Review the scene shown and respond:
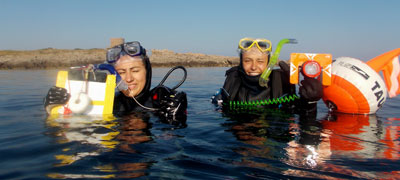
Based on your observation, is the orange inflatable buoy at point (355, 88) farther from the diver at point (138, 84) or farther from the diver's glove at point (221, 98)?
the diver at point (138, 84)

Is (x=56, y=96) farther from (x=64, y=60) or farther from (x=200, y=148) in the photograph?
(x=64, y=60)

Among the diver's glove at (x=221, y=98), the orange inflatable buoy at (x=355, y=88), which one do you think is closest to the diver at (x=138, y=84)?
the diver's glove at (x=221, y=98)

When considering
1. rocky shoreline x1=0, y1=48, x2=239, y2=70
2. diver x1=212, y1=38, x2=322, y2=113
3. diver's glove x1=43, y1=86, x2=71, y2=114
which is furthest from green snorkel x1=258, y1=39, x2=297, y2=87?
rocky shoreline x1=0, y1=48, x2=239, y2=70

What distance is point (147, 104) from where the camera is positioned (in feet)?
16.6

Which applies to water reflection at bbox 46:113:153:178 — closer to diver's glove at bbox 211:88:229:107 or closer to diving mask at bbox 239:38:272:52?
diver's glove at bbox 211:88:229:107

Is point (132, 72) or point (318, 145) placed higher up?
point (132, 72)

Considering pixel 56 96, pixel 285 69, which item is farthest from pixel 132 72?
pixel 285 69

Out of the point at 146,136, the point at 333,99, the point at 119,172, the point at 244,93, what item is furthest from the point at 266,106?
the point at 119,172

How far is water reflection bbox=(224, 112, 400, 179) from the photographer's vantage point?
245 centimetres

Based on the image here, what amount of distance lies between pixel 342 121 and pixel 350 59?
109 centimetres

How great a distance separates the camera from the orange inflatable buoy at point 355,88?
4.66 metres

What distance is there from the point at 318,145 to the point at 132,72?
2.91 m

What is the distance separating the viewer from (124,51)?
15.5ft

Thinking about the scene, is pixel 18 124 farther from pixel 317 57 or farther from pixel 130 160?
pixel 317 57
